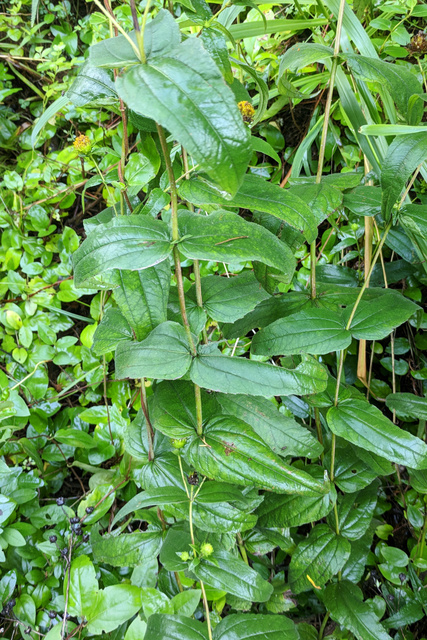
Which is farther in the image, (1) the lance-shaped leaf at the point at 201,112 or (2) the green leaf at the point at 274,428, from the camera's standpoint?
(2) the green leaf at the point at 274,428

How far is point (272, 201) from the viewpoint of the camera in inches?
23.6

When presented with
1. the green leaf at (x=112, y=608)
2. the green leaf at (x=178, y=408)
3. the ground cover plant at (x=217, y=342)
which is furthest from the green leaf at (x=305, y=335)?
the green leaf at (x=112, y=608)

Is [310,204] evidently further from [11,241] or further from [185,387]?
[11,241]

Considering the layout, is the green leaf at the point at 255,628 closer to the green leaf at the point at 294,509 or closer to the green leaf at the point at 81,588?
the green leaf at the point at 294,509

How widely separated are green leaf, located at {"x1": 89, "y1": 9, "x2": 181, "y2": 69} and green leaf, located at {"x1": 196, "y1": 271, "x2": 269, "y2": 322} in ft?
1.18

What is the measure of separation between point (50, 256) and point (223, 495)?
3.46 ft

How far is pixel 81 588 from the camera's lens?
0.86 m

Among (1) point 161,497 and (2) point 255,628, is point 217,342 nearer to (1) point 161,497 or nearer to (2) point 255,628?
(1) point 161,497

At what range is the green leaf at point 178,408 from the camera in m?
0.67

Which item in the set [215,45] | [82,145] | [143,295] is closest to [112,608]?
[143,295]

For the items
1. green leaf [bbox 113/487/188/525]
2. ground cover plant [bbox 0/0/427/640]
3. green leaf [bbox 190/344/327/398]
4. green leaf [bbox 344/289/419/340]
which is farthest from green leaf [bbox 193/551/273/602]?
green leaf [bbox 344/289/419/340]

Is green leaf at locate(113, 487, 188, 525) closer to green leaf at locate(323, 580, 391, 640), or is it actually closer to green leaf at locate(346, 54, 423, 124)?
green leaf at locate(323, 580, 391, 640)

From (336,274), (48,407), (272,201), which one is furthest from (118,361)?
(48,407)

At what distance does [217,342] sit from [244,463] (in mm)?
176
